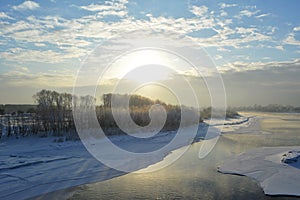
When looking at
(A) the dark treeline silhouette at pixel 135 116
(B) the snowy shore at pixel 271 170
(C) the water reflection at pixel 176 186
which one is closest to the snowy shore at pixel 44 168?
(C) the water reflection at pixel 176 186

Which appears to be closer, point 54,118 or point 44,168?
point 44,168

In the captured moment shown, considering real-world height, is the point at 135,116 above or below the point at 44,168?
above

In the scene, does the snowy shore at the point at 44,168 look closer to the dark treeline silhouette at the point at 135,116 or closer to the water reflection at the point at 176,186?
the water reflection at the point at 176,186

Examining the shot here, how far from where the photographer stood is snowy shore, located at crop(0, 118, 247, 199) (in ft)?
33.9

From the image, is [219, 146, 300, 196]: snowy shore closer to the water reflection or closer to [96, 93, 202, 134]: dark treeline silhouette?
the water reflection

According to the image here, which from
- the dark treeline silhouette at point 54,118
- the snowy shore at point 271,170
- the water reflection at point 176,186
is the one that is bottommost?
the water reflection at point 176,186

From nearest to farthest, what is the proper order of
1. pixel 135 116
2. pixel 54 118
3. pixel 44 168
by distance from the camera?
pixel 44 168 → pixel 54 118 → pixel 135 116

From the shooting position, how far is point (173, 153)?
19.3 m

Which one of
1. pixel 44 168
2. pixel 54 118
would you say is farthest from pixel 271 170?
pixel 54 118

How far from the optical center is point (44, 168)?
42.8 feet

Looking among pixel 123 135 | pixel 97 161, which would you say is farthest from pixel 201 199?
pixel 123 135

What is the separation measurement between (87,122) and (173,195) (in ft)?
58.8

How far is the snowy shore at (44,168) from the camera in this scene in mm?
10344

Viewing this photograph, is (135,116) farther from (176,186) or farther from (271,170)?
(176,186)
